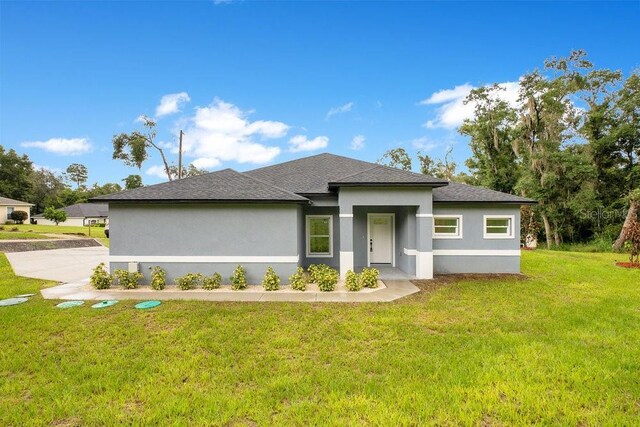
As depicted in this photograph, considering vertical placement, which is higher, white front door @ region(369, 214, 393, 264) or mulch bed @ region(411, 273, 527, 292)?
white front door @ region(369, 214, 393, 264)

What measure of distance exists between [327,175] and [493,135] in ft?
62.0

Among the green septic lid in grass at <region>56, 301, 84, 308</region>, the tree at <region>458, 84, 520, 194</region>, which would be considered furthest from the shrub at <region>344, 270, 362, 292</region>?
the tree at <region>458, 84, 520, 194</region>

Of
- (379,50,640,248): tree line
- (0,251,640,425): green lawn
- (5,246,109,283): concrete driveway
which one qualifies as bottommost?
(0,251,640,425): green lawn

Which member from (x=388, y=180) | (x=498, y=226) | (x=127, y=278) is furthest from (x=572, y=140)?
(x=127, y=278)

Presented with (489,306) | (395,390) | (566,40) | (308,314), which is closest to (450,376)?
(395,390)

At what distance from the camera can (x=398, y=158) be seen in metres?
37.0

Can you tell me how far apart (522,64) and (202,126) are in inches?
1032

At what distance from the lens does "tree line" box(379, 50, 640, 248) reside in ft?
68.0

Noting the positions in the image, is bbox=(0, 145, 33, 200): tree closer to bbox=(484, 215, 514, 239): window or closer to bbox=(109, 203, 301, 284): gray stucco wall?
bbox=(109, 203, 301, 284): gray stucco wall

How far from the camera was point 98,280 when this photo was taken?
8.62 m

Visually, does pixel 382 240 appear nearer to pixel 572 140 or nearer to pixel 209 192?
pixel 209 192

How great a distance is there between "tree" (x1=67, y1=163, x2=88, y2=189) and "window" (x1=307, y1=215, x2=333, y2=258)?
84.7 meters

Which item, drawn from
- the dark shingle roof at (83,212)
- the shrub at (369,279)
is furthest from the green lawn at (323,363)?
the dark shingle roof at (83,212)

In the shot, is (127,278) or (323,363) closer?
(323,363)
